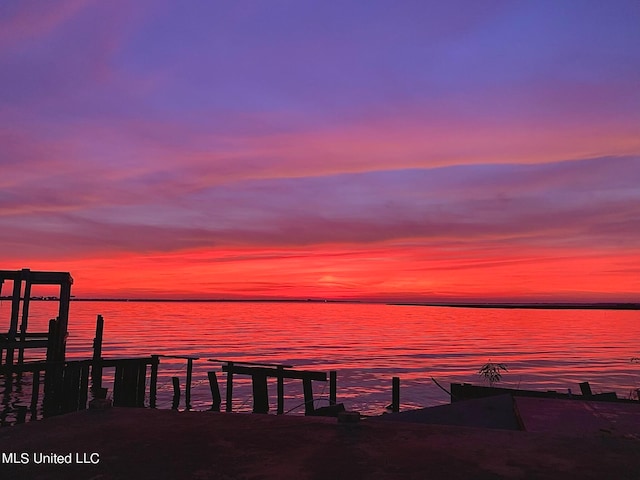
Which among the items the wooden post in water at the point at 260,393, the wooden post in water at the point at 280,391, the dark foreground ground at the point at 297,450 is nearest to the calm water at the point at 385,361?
the wooden post in water at the point at 280,391

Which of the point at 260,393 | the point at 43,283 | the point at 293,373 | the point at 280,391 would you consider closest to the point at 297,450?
the point at 293,373

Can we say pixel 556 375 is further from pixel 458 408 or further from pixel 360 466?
pixel 360 466

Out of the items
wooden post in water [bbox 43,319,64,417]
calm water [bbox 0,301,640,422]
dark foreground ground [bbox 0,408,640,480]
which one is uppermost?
dark foreground ground [bbox 0,408,640,480]

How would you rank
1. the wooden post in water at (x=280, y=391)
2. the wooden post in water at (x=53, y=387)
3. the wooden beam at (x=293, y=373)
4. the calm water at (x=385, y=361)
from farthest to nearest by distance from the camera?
the calm water at (x=385, y=361) → the wooden post in water at (x=280, y=391) → the wooden beam at (x=293, y=373) → the wooden post in water at (x=53, y=387)

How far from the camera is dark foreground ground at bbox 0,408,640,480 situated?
655 centimetres

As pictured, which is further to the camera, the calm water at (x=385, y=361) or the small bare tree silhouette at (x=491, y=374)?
the calm water at (x=385, y=361)

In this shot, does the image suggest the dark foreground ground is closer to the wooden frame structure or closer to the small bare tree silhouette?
the wooden frame structure

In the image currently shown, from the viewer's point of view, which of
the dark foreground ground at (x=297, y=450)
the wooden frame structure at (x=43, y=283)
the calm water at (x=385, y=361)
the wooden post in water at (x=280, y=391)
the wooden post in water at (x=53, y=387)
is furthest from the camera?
the calm water at (x=385, y=361)

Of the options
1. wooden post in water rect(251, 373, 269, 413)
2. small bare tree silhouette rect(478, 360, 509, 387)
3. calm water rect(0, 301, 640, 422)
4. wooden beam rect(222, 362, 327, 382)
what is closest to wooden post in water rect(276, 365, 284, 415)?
wooden beam rect(222, 362, 327, 382)

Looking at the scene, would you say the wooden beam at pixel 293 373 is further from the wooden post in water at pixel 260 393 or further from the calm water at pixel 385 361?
the calm water at pixel 385 361

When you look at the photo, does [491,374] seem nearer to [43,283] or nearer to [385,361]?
[385,361]

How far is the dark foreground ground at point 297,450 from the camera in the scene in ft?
21.5

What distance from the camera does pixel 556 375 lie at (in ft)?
125

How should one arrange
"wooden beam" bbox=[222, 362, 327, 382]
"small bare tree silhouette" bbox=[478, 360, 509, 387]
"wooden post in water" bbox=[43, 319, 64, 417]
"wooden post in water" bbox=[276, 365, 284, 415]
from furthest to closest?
"small bare tree silhouette" bbox=[478, 360, 509, 387], "wooden post in water" bbox=[276, 365, 284, 415], "wooden beam" bbox=[222, 362, 327, 382], "wooden post in water" bbox=[43, 319, 64, 417]
